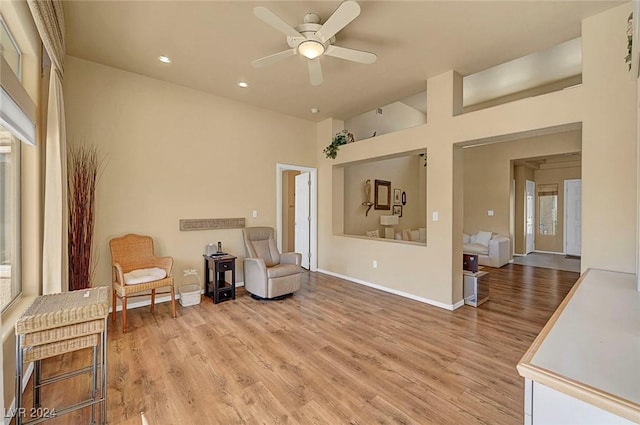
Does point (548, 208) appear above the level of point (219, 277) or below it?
above

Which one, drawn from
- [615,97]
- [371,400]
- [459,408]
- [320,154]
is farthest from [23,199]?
[615,97]

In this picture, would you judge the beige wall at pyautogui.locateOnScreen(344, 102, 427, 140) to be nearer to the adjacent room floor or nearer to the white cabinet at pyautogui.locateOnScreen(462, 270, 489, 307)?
the white cabinet at pyautogui.locateOnScreen(462, 270, 489, 307)

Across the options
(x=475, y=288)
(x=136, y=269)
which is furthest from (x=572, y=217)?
(x=136, y=269)

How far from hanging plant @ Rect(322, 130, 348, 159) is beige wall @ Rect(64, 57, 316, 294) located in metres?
0.89

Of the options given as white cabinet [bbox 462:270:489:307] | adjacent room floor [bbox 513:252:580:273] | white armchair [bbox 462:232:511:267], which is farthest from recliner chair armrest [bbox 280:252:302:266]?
adjacent room floor [bbox 513:252:580:273]

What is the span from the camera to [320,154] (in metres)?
5.61

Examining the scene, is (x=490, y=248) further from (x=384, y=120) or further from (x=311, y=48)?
(x=311, y=48)

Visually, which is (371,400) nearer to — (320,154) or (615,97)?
(615,97)

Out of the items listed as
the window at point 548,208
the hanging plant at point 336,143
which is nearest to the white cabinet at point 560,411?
the hanging plant at point 336,143

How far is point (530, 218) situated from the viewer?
8000mm

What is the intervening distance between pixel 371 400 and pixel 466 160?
6816 millimetres

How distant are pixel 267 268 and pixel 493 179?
5808 millimetres

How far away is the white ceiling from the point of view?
2.39 m

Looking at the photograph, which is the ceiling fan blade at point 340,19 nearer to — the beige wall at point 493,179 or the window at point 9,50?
the window at point 9,50
